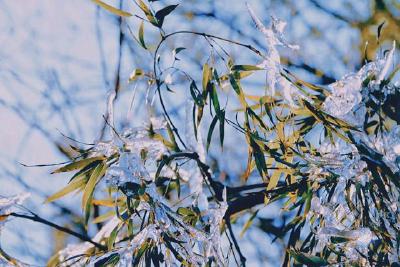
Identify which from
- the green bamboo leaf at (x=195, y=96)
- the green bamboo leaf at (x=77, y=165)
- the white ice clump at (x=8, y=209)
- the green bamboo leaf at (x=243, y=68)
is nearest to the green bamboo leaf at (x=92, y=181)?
the green bamboo leaf at (x=77, y=165)

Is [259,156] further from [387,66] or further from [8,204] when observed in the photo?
[8,204]

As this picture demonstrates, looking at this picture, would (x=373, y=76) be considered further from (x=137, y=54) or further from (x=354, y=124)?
(x=137, y=54)

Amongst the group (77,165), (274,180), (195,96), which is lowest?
(274,180)

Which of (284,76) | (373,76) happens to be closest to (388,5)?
(373,76)

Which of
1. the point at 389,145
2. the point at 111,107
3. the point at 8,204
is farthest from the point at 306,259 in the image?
the point at 8,204

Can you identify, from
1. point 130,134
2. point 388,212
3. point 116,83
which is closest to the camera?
point 388,212

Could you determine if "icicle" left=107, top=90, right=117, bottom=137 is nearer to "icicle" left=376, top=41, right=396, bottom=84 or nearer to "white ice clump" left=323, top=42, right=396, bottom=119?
"white ice clump" left=323, top=42, right=396, bottom=119

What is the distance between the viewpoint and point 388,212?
1572 mm

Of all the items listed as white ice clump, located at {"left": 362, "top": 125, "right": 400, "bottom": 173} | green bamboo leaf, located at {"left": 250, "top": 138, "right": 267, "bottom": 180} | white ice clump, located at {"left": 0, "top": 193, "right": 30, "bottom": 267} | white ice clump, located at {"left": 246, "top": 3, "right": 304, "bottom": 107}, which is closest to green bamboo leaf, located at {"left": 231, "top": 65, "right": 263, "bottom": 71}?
white ice clump, located at {"left": 246, "top": 3, "right": 304, "bottom": 107}

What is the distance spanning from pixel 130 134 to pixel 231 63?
Result: 0.32m

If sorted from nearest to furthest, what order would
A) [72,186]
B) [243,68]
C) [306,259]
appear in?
[306,259], [243,68], [72,186]

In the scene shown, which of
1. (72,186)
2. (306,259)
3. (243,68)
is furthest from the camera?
(72,186)

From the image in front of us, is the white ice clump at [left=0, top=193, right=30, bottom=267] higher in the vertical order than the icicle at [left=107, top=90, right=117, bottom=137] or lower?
lower

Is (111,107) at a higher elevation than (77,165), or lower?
higher
